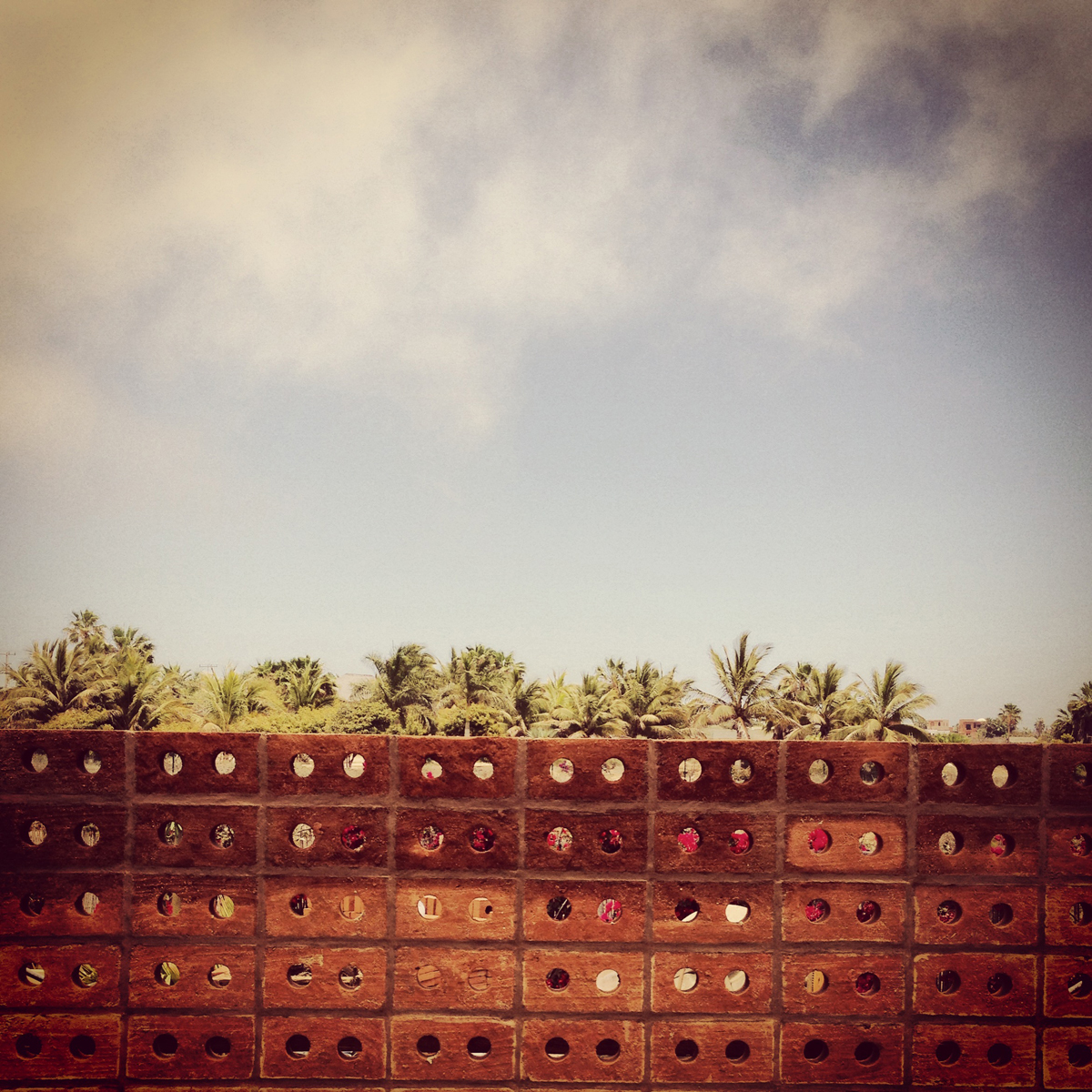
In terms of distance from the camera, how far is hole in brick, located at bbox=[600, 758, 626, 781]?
714cm

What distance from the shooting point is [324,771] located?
709 centimetres

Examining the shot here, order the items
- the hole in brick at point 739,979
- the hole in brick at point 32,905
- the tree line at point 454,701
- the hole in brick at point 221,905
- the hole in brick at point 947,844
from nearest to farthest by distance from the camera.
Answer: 1. the hole in brick at point 32,905
2. the hole in brick at point 221,905
3. the hole in brick at point 739,979
4. the hole in brick at point 947,844
5. the tree line at point 454,701

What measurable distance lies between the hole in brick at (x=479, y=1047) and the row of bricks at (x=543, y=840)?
1786 millimetres

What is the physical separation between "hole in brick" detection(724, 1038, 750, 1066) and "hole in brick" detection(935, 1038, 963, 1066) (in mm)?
1969

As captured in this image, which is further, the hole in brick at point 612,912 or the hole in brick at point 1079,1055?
the hole in brick at point 1079,1055

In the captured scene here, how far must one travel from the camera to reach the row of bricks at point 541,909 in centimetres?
695

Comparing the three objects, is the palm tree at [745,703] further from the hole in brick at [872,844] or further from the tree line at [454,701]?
the hole in brick at [872,844]

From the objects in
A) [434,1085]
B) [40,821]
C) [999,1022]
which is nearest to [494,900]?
[434,1085]

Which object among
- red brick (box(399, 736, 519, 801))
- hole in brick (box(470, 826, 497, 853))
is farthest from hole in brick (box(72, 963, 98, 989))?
hole in brick (box(470, 826, 497, 853))

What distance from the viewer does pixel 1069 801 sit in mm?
7203

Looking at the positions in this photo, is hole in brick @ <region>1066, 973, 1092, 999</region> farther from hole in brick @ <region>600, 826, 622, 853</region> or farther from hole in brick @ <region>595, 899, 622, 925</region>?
hole in brick @ <region>600, 826, 622, 853</region>

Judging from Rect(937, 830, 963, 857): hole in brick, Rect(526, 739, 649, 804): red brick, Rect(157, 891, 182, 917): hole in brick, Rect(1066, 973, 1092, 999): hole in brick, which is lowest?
Rect(1066, 973, 1092, 999): hole in brick

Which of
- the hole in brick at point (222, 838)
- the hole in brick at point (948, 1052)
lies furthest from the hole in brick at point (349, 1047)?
the hole in brick at point (948, 1052)

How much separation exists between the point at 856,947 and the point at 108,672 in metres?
27.5
